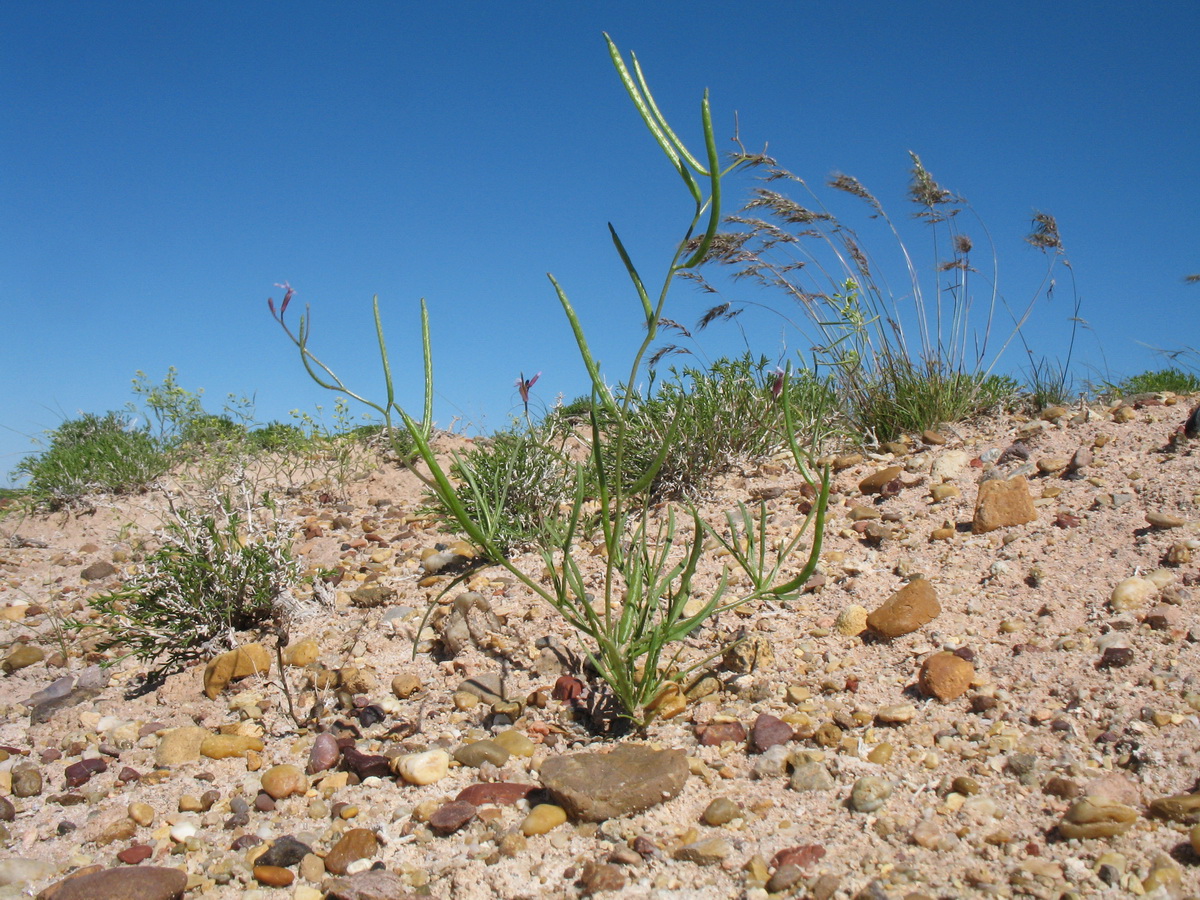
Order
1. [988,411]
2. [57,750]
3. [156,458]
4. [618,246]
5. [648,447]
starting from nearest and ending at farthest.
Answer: [618,246] → [57,750] → [648,447] → [988,411] → [156,458]

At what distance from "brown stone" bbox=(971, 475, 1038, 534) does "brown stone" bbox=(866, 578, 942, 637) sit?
0.70 meters

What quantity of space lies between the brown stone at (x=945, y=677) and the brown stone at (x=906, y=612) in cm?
27

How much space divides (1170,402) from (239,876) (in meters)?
4.64

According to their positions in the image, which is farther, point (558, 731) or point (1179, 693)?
point (558, 731)

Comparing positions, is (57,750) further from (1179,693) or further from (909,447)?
(909,447)

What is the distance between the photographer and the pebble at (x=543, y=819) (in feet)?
5.83

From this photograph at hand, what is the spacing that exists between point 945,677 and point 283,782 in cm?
174

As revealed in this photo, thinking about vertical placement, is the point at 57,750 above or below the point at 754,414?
below

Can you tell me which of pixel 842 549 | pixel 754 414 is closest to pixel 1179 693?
pixel 842 549

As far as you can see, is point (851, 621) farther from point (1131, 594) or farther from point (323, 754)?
point (323, 754)

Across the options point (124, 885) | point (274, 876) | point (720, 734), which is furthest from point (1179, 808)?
point (124, 885)

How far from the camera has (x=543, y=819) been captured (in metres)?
1.80

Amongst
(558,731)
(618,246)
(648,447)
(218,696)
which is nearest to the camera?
Result: (618,246)

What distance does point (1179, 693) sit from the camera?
189cm
